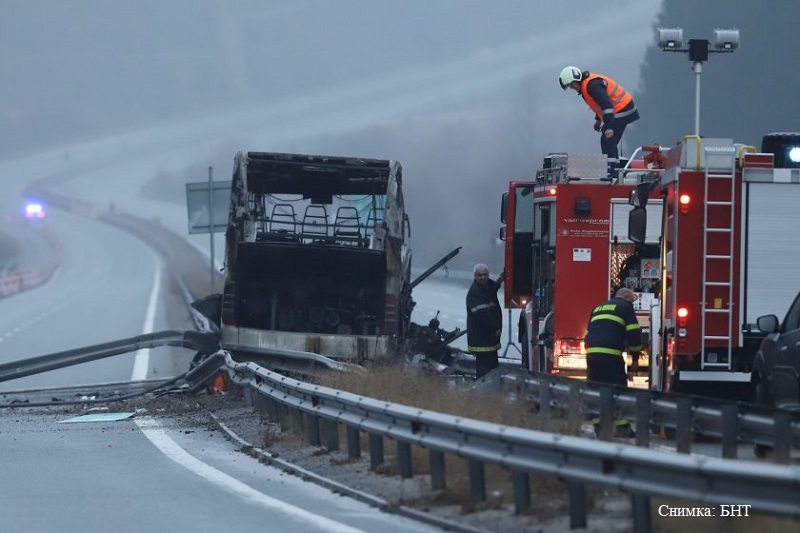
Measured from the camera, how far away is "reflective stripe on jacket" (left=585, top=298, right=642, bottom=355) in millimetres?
13992

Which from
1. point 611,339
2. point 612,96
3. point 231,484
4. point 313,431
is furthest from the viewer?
point 612,96

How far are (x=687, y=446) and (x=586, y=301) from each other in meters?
7.04

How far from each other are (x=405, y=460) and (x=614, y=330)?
3687 mm

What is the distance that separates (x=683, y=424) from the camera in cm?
1045

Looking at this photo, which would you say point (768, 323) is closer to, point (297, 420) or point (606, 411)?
point (606, 411)

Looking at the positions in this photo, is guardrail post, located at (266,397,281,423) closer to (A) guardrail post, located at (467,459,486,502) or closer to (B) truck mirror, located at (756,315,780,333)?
(B) truck mirror, located at (756,315,780,333)

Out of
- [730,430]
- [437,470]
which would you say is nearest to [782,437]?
[730,430]

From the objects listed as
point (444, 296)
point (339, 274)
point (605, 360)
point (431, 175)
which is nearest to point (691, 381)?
point (605, 360)

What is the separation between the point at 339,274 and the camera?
2086cm

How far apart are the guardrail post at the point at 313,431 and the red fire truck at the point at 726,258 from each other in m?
3.47

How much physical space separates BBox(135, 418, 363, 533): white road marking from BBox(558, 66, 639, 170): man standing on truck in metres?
8.10

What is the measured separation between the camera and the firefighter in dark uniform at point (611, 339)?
13992 mm

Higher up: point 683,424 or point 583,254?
point 583,254

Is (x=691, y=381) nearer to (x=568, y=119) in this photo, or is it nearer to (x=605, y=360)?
(x=605, y=360)
